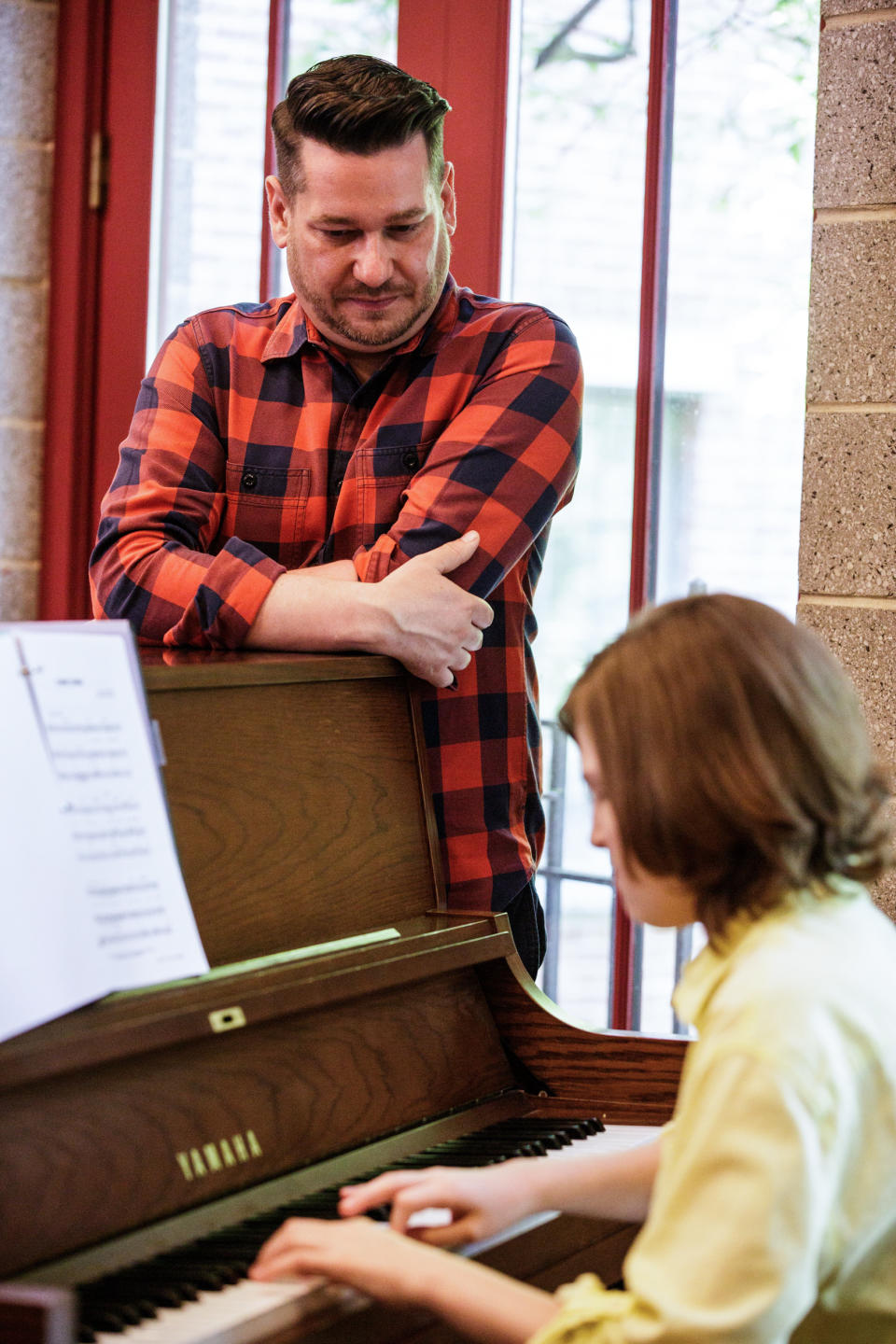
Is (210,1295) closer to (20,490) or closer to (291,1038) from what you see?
(291,1038)

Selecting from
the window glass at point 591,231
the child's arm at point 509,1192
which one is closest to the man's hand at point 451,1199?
the child's arm at point 509,1192

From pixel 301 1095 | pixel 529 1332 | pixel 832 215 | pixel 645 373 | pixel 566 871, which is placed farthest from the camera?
pixel 566 871

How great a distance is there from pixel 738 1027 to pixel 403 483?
979mm

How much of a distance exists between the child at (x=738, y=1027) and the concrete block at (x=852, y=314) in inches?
39.3

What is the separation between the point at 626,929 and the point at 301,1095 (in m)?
1.13

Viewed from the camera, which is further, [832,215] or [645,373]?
[645,373]

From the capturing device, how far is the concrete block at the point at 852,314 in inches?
76.0

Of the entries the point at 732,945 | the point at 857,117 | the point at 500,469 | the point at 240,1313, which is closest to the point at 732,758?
the point at 732,945

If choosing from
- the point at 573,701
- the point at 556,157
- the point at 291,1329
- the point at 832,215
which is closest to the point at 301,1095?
the point at 291,1329

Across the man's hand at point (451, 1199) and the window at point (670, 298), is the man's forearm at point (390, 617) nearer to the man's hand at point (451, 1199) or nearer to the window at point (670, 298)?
the man's hand at point (451, 1199)

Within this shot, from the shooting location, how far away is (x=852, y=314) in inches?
76.7

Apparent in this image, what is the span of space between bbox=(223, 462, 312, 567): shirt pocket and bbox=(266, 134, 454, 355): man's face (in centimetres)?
17

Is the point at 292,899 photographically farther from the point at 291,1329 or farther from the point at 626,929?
the point at 626,929

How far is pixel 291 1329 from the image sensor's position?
1007mm
